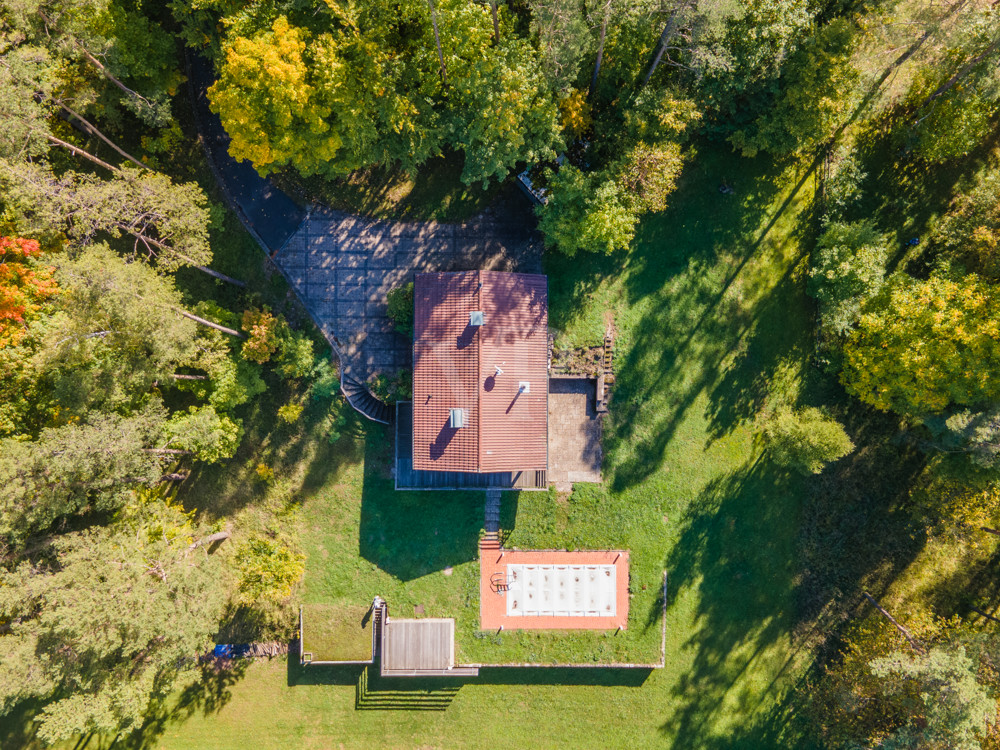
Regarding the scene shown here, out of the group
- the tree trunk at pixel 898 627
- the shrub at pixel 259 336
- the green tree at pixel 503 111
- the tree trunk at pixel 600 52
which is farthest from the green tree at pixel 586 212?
the tree trunk at pixel 898 627

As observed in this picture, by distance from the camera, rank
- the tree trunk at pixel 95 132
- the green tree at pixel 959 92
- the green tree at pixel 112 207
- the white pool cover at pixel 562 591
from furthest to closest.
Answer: the white pool cover at pixel 562 591, the tree trunk at pixel 95 132, the green tree at pixel 959 92, the green tree at pixel 112 207

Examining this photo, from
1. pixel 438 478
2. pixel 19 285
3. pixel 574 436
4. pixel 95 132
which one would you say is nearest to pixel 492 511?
pixel 438 478

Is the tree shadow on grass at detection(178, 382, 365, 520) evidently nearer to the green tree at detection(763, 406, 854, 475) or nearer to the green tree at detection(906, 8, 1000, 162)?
the green tree at detection(763, 406, 854, 475)

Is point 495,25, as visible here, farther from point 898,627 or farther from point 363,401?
point 898,627

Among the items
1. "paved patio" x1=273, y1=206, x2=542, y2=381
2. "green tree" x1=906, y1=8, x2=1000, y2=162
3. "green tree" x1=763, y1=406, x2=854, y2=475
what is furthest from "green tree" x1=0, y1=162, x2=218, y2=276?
"green tree" x1=906, y1=8, x2=1000, y2=162

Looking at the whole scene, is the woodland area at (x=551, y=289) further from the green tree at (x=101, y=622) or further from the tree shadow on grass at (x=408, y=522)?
the tree shadow on grass at (x=408, y=522)

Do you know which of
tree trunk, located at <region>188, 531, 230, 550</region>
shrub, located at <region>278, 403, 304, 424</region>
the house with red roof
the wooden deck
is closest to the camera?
the house with red roof
